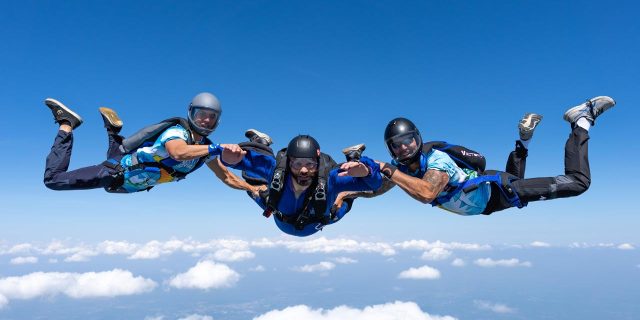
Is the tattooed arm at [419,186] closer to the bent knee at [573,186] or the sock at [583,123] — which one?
the bent knee at [573,186]

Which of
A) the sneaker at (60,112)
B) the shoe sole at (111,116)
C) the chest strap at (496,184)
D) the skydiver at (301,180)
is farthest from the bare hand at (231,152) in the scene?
the sneaker at (60,112)

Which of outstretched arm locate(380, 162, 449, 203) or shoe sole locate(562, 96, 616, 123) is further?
shoe sole locate(562, 96, 616, 123)

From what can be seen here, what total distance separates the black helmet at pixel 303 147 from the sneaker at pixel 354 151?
0.89m

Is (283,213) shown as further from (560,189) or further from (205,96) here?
(560,189)

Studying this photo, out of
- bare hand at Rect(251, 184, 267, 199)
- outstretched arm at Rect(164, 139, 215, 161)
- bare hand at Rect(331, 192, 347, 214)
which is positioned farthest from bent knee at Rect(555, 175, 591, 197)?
outstretched arm at Rect(164, 139, 215, 161)

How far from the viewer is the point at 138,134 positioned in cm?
604

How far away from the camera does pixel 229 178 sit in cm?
715

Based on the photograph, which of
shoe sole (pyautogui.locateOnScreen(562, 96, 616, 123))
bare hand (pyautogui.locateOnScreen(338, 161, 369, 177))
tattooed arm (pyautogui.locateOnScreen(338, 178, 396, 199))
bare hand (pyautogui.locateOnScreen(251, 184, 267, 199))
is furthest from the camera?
bare hand (pyautogui.locateOnScreen(251, 184, 267, 199))

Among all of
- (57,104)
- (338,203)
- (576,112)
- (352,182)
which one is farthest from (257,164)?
(576,112)

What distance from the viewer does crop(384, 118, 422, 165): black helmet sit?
5.29 meters

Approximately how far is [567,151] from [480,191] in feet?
4.83

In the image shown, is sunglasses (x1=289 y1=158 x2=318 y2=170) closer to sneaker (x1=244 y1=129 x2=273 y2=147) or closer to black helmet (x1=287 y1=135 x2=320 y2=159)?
black helmet (x1=287 y1=135 x2=320 y2=159)

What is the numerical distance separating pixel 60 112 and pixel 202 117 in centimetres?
294

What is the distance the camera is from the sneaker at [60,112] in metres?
6.61
